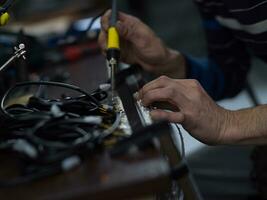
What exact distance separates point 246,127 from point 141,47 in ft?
0.95

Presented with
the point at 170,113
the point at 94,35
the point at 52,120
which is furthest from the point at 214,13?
the point at 52,120

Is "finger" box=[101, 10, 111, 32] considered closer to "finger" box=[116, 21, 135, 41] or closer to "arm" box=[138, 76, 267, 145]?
"finger" box=[116, 21, 135, 41]

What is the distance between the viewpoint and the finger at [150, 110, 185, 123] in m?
0.56

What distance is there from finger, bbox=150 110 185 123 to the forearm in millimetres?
98

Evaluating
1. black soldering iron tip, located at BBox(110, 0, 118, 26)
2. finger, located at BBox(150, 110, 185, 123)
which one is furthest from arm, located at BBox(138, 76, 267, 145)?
black soldering iron tip, located at BBox(110, 0, 118, 26)

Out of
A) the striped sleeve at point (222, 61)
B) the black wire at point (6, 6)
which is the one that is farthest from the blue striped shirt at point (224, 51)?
the black wire at point (6, 6)

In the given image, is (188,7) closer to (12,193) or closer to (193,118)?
(193,118)

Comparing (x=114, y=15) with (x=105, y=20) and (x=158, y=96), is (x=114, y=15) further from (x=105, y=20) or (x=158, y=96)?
(x=158, y=96)

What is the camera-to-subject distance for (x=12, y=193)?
44 centimetres

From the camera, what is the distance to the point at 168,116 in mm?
575

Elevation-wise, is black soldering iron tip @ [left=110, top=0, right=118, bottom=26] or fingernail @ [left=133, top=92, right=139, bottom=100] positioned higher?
black soldering iron tip @ [left=110, top=0, right=118, bottom=26]

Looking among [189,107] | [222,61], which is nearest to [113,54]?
[189,107]

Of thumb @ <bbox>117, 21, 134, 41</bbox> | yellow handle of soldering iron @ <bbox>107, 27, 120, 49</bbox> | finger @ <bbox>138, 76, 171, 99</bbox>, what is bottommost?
finger @ <bbox>138, 76, 171, 99</bbox>

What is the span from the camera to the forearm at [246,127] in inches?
26.5
